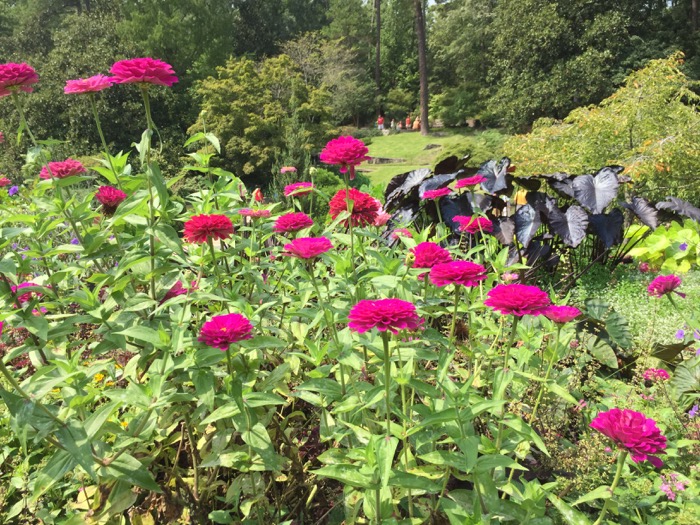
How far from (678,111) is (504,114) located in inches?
441

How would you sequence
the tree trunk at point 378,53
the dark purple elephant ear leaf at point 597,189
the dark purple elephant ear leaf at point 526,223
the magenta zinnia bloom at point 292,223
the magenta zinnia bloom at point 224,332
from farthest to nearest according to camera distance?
the tree trunk at point 378,53 < the dark purple elephant ear leaf at point 597,189 < the dark purple elephant ear leaf at point 526,223 < the magenta zinnia bloom at point 292,223 < the magenta zinnia bloom at point 224,332

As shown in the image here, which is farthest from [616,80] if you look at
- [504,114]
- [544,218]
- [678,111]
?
[544,218]

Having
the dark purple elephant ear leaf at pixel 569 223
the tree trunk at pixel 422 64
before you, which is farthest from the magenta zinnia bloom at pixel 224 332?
the tree trunk at pixel 422 64

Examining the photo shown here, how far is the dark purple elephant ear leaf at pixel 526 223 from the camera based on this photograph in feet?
11.7

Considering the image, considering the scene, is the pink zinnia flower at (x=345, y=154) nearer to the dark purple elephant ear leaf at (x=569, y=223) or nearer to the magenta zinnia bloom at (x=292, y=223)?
the magenta zinnia bloom at (x=292, y=223)

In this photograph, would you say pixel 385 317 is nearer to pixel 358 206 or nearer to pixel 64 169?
pixel 358 206

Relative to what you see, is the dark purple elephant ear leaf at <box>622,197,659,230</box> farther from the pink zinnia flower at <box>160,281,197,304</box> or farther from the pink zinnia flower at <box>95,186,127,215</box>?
the pink zinnia flower at <box>95,186,127,215</box>

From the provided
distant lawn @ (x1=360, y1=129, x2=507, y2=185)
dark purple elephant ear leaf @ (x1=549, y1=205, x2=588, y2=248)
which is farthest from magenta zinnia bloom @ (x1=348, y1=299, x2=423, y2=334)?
distant lawn @ (x1=360, y1=129, x2=507, y2=185)

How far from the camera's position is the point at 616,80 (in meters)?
14.2

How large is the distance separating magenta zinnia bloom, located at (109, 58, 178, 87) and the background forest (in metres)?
8.74

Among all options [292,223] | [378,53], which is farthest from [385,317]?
[378,53]

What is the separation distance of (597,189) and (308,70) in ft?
58.7

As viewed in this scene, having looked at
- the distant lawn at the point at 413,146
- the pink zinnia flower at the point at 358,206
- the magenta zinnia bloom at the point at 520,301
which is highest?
the pink zinnia flower at the point at 358,206

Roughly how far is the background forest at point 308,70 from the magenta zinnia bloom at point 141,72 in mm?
8744
